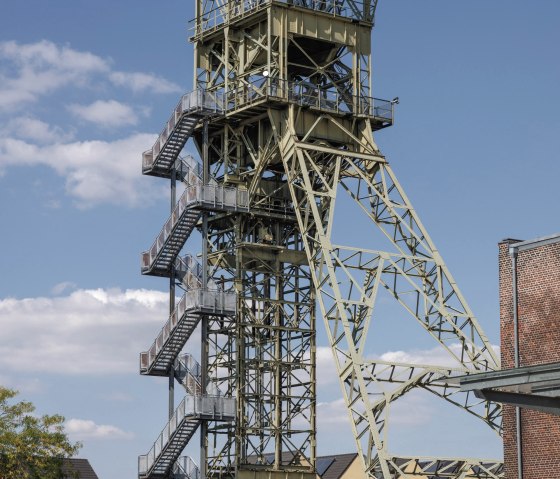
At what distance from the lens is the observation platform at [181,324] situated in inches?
2527

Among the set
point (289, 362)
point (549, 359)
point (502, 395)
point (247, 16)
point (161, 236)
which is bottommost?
point (502, 395)

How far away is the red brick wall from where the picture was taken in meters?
45.3

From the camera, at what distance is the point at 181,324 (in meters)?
64.9

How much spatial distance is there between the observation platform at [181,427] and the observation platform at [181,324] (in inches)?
107

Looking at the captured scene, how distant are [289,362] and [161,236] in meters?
8.25

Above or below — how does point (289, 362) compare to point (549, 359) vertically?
above

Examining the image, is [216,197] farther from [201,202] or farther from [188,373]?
[188,373]

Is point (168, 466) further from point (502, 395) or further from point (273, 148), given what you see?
point (502, 395)

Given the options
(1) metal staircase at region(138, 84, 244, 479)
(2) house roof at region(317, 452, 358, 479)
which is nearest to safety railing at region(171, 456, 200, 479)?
(1) metal staircase at region(138, 84, 244, 479)

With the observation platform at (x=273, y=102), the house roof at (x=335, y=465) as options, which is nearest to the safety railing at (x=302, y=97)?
the observation platform at (x=273, y=102)

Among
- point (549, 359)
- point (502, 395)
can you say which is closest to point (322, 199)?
point (549, 359)

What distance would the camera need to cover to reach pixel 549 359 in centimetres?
4553

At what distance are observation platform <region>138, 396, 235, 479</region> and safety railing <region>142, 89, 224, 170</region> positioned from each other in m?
12.5

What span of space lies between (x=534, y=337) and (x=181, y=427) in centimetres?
2189
